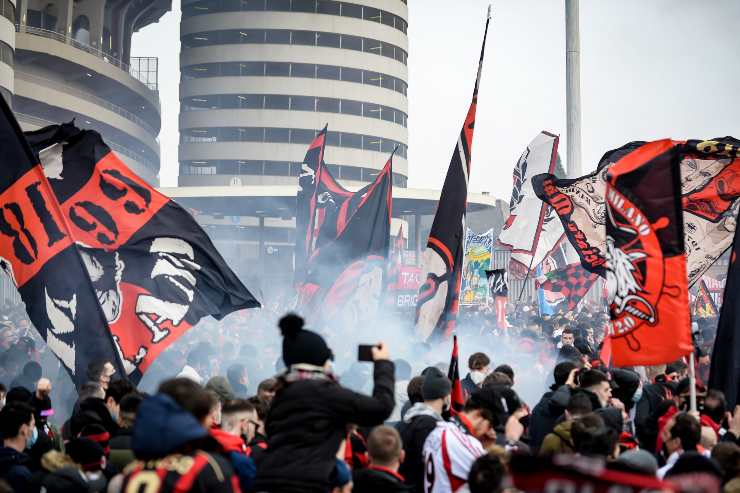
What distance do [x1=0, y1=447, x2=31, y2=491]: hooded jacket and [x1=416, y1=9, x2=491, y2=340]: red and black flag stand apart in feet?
18.6

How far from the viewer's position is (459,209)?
11.0m

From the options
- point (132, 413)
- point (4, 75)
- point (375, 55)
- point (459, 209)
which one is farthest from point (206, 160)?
point (132, 413)

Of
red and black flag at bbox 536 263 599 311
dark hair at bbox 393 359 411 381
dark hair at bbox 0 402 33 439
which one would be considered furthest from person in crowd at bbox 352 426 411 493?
red and black flag at bbox 536 263 599 311

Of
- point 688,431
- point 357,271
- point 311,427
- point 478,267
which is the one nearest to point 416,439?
point 311,427

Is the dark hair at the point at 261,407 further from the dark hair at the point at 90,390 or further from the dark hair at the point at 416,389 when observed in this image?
the dark hair at the point at 90,390

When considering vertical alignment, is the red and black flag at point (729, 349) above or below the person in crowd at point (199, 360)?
above

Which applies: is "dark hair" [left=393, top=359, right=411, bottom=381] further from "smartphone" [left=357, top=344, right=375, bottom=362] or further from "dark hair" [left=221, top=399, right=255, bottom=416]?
"smartphone" [left=357, top=344, right=375, bottom=362]

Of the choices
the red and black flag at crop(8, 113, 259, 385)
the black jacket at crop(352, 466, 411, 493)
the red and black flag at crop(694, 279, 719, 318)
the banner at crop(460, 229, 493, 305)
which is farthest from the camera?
the banner at crop(460, 229, 493, 305)

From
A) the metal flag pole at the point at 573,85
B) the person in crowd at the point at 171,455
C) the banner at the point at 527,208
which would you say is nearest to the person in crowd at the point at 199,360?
the person in crowd at the point at 171,455

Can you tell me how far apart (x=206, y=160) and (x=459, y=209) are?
67901 millimetres

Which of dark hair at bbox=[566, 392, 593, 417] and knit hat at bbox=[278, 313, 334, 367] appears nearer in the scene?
knit hat at bbox=[278, 313, 334, 367]

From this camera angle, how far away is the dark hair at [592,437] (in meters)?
5.32

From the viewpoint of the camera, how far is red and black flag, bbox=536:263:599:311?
20969 millimetres

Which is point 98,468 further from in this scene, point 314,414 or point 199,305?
point 199,305
